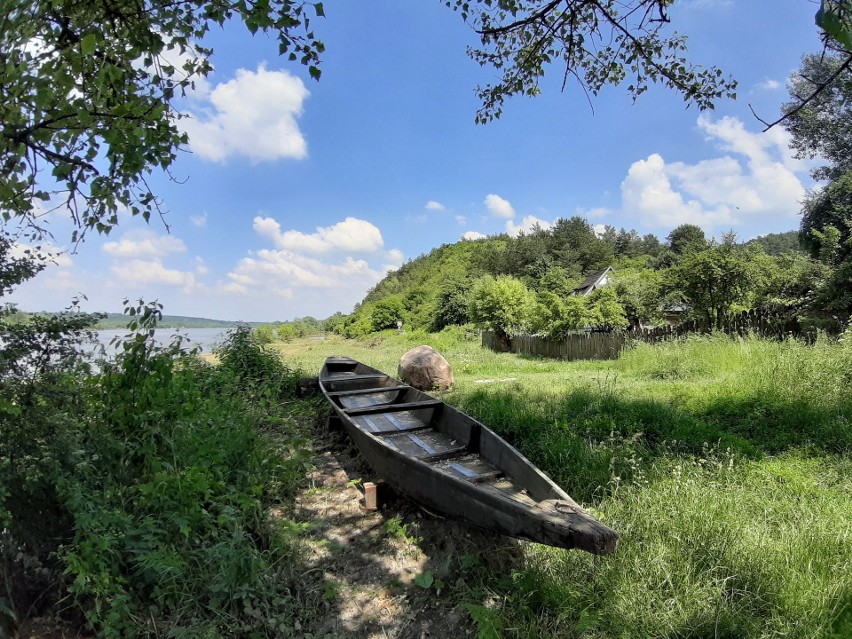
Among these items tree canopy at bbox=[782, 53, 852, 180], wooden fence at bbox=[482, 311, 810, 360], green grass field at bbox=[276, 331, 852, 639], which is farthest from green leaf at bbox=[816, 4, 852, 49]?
tree canopy at bbox=[782, 53, 852, 180]

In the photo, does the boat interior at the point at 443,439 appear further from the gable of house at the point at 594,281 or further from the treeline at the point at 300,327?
the gable of house at the point at 594,281

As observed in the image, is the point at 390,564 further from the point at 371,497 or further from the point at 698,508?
the point at 698,508

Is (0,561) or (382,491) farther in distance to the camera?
(382,491)

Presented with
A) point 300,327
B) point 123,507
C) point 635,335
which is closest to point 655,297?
point 635,335

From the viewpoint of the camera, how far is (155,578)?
2.57 metres

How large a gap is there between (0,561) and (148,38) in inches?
119

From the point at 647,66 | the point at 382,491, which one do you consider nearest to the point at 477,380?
the point at 382,491

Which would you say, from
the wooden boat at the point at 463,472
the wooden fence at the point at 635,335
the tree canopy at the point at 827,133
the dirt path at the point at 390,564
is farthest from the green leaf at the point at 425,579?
the tree canopy at the point at 827,133

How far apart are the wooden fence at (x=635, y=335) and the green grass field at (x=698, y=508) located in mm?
6557

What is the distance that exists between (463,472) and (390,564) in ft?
3.20

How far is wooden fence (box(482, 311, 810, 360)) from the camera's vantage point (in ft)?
40.3

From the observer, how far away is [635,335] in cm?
1430

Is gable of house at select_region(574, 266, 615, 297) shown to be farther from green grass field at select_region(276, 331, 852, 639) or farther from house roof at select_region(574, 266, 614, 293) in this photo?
green grass field at select_region(276, 331, 852, 639)

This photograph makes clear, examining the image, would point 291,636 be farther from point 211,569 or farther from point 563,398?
point 563,398
